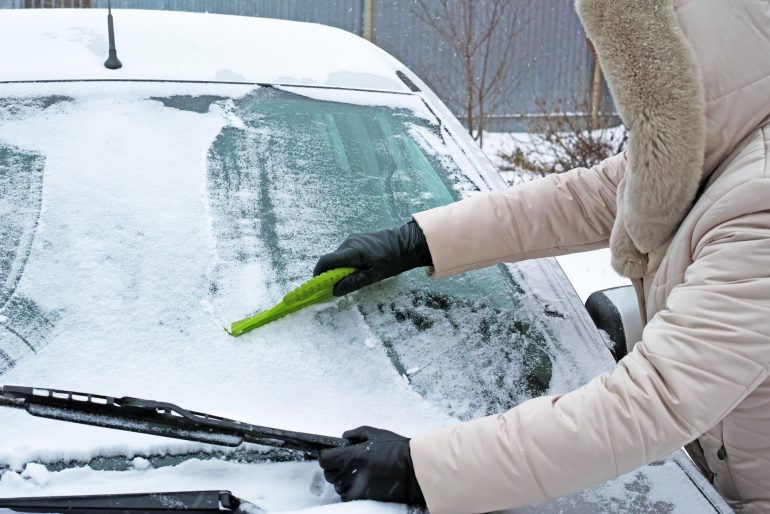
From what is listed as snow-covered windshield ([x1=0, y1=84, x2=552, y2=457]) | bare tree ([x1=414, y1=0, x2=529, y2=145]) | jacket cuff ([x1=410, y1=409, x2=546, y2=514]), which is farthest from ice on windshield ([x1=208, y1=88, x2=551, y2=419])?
bare tree ([x1=414, y1=0, x2=529, y2=145])

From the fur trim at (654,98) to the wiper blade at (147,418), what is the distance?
0.69 meters

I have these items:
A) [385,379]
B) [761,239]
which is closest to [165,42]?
[385,379]

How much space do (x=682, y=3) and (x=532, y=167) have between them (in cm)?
556

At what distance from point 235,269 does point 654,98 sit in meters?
0.86

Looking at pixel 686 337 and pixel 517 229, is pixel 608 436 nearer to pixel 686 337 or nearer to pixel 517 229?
pixel 686 337

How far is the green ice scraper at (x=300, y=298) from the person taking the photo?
1.71m

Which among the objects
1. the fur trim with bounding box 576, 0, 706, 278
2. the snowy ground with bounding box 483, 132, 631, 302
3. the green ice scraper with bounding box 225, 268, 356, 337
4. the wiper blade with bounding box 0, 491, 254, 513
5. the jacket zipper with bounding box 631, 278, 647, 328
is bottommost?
the snowy ground with bounding box 483, 132, 631, 302

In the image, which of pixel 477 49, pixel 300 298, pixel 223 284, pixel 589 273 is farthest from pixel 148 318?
pixel 477 49

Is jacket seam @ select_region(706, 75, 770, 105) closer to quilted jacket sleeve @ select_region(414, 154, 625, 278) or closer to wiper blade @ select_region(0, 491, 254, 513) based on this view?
quilted jacket sleeve @ select_region(414, 154, 625, 278)

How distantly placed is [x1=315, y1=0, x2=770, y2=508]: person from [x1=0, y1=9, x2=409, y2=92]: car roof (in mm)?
1032

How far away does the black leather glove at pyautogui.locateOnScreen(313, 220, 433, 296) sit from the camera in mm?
1854

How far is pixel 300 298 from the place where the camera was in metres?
1.79

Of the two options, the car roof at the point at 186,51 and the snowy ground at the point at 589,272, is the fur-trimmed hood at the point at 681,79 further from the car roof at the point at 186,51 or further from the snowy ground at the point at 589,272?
the snowy ground at the point at 589,272

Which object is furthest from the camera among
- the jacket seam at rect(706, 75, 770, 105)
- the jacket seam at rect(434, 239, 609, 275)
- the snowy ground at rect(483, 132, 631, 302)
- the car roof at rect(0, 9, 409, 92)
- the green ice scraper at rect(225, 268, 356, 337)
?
the snowy ground at rect(483, 132, 631, 302)
